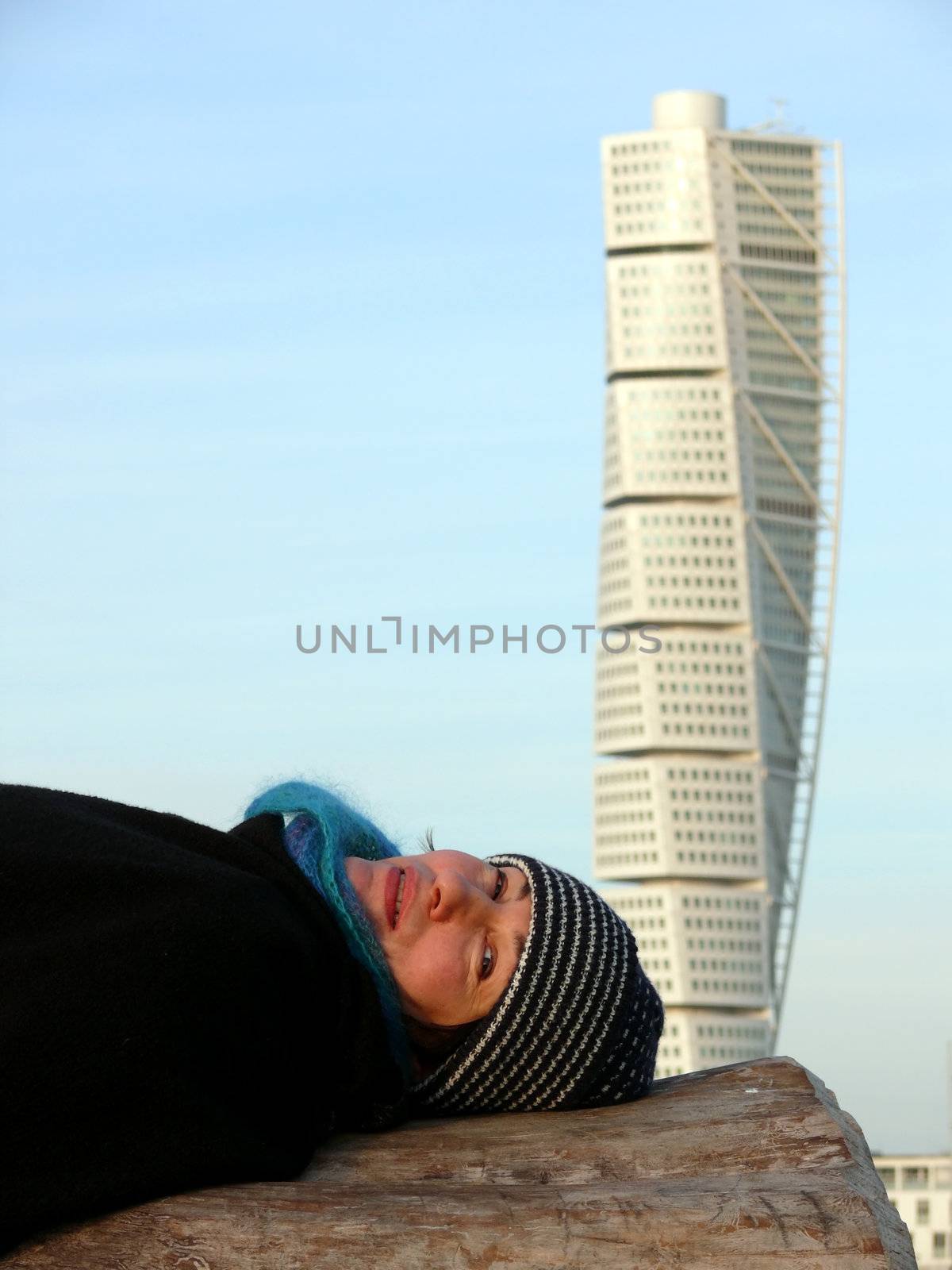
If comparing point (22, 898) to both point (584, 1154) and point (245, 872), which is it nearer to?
point (245, 872)

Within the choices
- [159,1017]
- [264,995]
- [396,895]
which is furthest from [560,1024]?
[159,1017]

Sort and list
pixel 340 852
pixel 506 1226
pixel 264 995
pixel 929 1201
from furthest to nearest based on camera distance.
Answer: pixel 929 1201
pixel 340 852
pixel 264 995
pixel 506 1226

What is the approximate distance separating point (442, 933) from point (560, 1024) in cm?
27

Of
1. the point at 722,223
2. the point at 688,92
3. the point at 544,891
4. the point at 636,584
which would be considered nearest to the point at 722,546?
the point at 636,584

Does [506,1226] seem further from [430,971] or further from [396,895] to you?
[396,895]

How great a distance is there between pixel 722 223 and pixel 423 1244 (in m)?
80.7

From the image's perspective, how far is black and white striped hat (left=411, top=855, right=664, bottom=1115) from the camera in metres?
3.31

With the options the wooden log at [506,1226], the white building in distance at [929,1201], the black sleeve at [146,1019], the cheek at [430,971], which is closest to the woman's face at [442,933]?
the cheek at [430,971]

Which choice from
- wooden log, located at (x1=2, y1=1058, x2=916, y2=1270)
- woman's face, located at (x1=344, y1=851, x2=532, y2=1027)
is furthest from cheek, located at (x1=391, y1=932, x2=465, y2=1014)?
wooden log, located at (x1=2, y1=1058, x2=916, y2=1270)

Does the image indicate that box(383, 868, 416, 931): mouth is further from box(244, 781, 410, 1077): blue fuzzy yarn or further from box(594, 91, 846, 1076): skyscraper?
box(594, 91, 846, 1076): skyscraper

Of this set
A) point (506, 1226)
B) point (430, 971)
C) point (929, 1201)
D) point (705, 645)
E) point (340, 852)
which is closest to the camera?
point (506, 1226)

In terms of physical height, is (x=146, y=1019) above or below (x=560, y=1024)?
above

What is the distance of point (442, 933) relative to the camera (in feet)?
10.8

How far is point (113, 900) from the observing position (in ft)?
9.83
